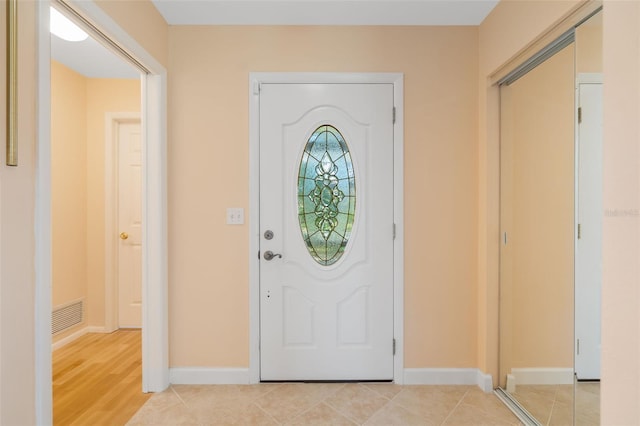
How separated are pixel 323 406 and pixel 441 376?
884 millimetres

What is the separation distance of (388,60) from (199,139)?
4.75ft

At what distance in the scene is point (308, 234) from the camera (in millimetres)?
2471

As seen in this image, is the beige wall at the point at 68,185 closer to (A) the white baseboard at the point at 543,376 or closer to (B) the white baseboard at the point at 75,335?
(B) the white baseboard at the point at 75,335

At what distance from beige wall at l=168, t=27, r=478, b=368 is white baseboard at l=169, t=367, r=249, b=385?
5 cm

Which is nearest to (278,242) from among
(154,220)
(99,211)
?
(154,220)

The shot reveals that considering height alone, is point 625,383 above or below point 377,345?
above

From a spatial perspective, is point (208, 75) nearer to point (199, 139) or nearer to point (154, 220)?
point (199, 139)

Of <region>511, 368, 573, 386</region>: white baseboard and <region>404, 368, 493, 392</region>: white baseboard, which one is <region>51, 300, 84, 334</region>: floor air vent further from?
<region>511, 368, 573, 386</region>: white baseboard

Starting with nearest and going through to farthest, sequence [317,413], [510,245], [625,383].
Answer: [625,383] < [317,413] < [510,245]

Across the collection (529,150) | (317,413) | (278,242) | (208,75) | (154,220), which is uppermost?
(208,75)

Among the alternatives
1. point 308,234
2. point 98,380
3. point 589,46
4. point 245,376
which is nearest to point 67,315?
point 98,380

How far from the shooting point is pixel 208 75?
2.43 meters

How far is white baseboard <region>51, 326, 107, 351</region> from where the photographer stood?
312 centimetres

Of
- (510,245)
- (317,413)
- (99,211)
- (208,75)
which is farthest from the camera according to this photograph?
(99,211)
